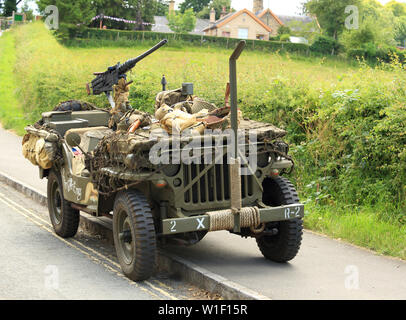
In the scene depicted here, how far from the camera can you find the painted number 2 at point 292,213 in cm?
718

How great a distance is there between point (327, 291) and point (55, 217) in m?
4.64

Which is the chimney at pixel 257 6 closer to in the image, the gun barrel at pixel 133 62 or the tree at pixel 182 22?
the tree at pixel 182 22

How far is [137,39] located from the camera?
59.1m

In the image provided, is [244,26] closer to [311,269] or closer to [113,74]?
[113,74]

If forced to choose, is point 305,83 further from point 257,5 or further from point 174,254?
point 257,5

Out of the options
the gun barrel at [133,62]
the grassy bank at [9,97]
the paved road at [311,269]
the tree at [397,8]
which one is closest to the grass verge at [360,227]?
the paved road at [311,269]

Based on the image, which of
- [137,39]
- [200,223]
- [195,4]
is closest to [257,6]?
[195,4]

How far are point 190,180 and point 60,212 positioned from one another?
3.19 meters

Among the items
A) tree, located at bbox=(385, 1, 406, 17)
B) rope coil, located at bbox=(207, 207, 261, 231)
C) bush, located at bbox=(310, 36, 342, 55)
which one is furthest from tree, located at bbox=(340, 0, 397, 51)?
rope coil, located at bbox=(207, 207, 261, 231)

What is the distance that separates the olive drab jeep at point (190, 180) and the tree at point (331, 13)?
7067 cm

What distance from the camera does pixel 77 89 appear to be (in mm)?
20312

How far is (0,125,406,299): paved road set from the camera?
6559 mm

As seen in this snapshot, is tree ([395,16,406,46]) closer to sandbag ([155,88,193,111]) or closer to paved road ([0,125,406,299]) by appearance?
paved road ([0,125,406,299])

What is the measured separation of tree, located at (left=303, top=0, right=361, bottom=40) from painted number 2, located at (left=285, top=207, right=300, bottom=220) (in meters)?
70.9
